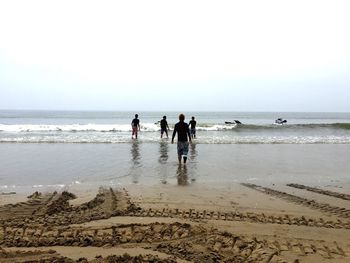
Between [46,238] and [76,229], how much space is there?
0.51 metres

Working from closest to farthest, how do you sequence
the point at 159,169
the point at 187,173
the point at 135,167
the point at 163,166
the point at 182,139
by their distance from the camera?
the point at 187,173
the point at 159,169
the point at 135,167
the point at 163,166
the point at 182,139

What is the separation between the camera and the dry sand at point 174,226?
4680 millimetres

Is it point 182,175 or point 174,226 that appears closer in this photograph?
point 174,226

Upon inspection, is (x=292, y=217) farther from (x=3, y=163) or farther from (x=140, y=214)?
(x=3, y=163)

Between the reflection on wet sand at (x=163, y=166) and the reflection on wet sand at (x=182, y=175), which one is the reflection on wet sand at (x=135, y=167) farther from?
the reflection on wet sand at (x=182, y=175)

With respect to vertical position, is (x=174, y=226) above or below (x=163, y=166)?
above

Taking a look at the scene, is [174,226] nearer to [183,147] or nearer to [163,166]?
[163,166]

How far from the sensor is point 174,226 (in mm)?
5699

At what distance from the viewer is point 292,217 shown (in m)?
6.54

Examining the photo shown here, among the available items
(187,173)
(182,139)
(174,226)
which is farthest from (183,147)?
(174,226)

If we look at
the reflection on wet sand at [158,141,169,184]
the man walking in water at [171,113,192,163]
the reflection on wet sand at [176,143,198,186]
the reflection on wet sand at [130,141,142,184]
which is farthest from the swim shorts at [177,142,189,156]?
the reflection on wet sand at [130,141,142,184]

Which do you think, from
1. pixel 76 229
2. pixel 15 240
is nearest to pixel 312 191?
pixel 76 229

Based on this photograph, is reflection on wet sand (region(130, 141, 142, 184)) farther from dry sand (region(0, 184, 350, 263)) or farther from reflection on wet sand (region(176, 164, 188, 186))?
dry sand (region(0, 184, 350, 263))

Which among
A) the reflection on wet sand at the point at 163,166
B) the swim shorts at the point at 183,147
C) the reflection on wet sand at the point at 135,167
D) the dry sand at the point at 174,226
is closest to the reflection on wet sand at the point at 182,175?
the reflection on wet sand at the point at 163,166
